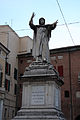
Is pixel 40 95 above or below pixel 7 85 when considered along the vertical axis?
below

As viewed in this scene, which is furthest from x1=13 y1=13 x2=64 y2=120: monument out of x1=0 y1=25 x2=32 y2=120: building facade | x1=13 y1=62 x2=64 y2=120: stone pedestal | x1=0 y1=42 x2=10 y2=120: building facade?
x1=0 y1=25 x2=32 y2=120: building facade

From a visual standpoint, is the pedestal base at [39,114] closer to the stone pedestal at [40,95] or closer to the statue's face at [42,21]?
the stone pedestal at [40,95]

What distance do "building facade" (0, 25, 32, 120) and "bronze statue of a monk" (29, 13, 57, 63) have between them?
19653 millimetres

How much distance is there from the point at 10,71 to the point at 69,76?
810cm

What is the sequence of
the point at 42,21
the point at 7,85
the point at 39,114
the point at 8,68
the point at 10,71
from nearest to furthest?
the point at 39,114 → the point at 42,21 → the point at 7,85 → the point at 8,68 → the point at 10,71

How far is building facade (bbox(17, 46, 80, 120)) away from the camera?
30641 millimetres

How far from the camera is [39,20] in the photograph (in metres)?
11.7

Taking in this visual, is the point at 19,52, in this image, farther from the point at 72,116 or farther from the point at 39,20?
the point at 39,20

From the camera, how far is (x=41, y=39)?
37.1 ft

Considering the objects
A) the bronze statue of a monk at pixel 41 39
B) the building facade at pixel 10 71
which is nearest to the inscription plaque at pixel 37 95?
the bronze statue of a monk at pixel 41 39

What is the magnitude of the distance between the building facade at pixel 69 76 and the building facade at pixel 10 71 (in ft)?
6.04

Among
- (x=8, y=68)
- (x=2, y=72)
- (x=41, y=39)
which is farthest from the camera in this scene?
(x=8, y=68)

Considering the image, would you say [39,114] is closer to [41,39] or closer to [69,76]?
[41,39]

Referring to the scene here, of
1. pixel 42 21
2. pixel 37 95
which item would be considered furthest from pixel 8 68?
pixel 37 95
